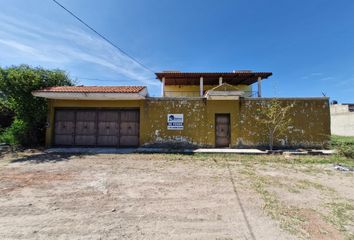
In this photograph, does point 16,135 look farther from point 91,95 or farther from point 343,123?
point 343,123

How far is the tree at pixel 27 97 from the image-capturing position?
12.5 metres

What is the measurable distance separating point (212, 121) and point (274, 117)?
3.61 m

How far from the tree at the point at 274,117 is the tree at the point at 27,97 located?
13.4 meters

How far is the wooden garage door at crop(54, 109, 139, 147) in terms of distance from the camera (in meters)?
14.0

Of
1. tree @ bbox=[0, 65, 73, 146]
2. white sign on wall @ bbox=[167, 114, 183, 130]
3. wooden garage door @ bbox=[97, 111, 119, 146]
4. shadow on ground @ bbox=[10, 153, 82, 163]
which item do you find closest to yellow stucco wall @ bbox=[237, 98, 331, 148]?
white sign on wall @ bbox=[167, 114, 183, 130]

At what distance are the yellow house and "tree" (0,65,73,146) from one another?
76 centimetres

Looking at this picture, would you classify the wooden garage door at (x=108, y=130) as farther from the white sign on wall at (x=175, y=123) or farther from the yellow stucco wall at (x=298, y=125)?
the yellow stucco wall at (x=298, y=125)

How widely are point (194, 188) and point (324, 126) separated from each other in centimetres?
1138

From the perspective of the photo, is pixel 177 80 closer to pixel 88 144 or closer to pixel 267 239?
pixel 88 144

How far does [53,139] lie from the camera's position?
14094 millimetres

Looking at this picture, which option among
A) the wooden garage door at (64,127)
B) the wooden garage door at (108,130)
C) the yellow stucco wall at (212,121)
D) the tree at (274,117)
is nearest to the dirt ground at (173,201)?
the tree at (274,117)

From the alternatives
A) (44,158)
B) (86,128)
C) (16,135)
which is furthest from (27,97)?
(44,158)

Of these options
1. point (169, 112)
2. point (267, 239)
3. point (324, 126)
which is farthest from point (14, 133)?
point (324, 126)

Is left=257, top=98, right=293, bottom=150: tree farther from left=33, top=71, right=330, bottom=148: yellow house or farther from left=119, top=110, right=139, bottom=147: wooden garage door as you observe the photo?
left=119, top=110, right=139, bottom=147: wooden garage door
